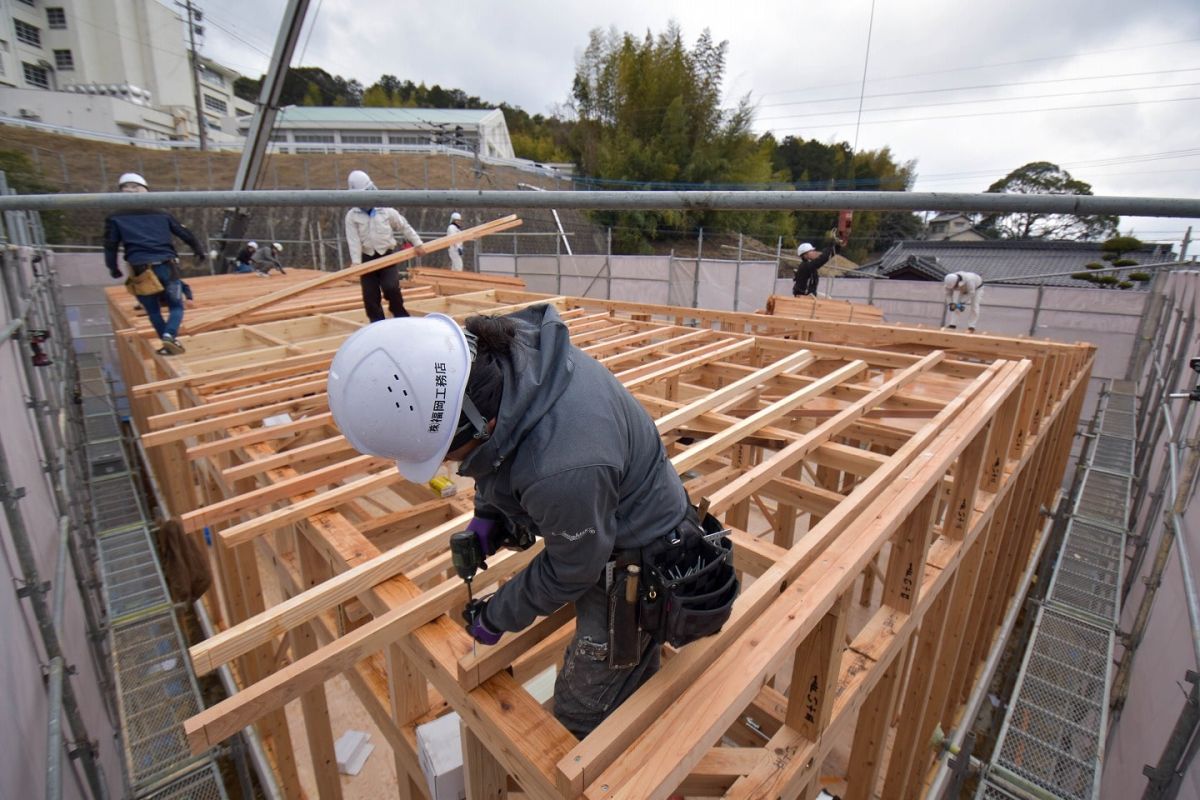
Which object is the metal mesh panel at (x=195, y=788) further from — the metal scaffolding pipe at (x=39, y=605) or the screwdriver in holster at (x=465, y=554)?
the screwdriver in holster at (x=465, y=554)

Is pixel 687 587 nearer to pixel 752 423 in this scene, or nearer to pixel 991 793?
pixel 752 423

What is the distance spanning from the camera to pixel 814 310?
9570mm

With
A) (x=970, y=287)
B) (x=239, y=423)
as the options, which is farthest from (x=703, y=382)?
(x=970, y=287)

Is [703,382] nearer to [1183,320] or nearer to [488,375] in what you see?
[488,375]

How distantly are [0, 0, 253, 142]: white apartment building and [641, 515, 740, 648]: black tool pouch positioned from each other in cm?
4213

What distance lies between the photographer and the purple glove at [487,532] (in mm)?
1734

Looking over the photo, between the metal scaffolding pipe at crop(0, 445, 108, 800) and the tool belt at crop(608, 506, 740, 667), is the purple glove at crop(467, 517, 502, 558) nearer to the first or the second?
the tool belt at crop(608, 506, 740, 667)

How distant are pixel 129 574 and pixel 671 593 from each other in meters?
6.80

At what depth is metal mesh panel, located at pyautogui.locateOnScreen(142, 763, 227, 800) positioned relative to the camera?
12.6 feet

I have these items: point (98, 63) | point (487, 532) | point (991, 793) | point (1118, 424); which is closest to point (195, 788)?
point (487, 532)

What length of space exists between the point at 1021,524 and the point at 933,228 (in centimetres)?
4006

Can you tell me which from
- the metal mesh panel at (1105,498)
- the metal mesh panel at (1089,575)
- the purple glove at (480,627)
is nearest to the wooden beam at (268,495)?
the purple glove at (480,627)

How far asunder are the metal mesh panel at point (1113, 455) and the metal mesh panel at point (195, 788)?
10.8 meters

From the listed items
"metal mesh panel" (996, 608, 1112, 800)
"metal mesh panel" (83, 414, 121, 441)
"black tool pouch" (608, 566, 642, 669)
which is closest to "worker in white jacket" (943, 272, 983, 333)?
"metal mesh panel" (996, 608, 1112, 800)
